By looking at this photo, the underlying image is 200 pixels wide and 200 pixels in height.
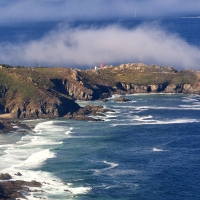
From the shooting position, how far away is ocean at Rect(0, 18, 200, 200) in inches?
3329

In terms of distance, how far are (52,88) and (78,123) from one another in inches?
1088

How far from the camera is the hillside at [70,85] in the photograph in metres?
138

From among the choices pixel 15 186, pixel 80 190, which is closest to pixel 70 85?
pixel 15 186

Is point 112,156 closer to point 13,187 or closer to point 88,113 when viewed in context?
point 13,187

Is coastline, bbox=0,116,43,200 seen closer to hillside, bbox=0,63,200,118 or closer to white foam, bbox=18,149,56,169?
white foam, bbox=18,149,56,169

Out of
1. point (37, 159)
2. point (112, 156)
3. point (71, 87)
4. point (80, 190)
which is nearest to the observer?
point (80, 190)

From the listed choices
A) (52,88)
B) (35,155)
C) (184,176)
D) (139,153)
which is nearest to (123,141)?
(139,153)

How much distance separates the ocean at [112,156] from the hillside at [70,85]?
6700 millimetres

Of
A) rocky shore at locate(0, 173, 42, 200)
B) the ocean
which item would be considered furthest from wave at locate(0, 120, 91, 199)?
rocky shore at locate(0, 173, 42, 200)

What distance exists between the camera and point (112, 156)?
100688mm

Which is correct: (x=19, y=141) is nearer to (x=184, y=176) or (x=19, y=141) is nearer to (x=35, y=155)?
(x=35, y=155)

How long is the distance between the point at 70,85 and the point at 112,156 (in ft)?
211

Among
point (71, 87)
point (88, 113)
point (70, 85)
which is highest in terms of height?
point (70, 85)

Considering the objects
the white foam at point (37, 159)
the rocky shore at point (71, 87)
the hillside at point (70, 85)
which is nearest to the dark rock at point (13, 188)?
the white foam at point (37, 159)
